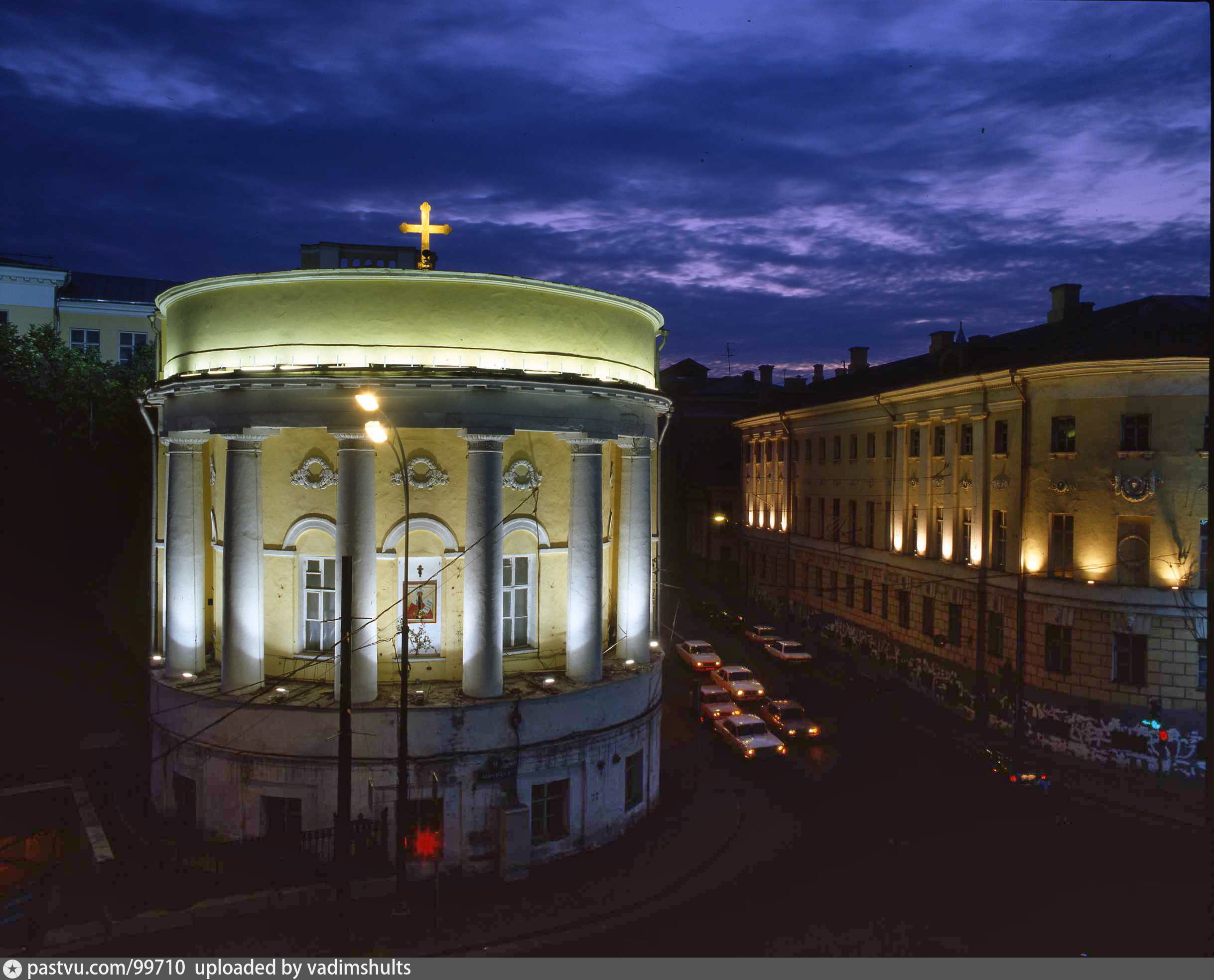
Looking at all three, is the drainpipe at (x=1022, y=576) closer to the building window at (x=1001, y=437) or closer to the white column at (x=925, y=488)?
the building window at (x=1001, y=437)

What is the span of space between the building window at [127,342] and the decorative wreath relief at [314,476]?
26405mm

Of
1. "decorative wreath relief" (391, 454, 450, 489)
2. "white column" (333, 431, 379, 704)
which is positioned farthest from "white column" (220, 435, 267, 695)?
"decorative wreath relief" (391, 454, 450, 489)

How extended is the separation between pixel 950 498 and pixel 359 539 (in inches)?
989

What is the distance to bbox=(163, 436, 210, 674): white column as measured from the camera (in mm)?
20156

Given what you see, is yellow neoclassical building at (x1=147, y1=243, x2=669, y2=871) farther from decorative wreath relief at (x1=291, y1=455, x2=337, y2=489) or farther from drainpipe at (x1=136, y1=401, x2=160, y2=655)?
drainpipe at (x1=136, y1=401, x2=160, y2=655)

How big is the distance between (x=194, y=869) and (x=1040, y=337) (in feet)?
112

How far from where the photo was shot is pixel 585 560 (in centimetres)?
1973

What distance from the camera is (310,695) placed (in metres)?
18.8

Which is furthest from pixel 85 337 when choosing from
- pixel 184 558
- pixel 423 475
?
pixel 423 475

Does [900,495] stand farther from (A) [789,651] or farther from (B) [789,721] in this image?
(B) [789,721]

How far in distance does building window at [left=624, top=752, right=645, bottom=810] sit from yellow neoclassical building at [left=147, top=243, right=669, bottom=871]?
0.10 meters

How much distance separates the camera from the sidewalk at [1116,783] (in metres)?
23.3

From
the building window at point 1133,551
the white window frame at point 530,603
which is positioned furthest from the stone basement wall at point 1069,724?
the white window frame at point 530,603

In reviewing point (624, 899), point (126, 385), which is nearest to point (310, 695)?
point (624, 899)
